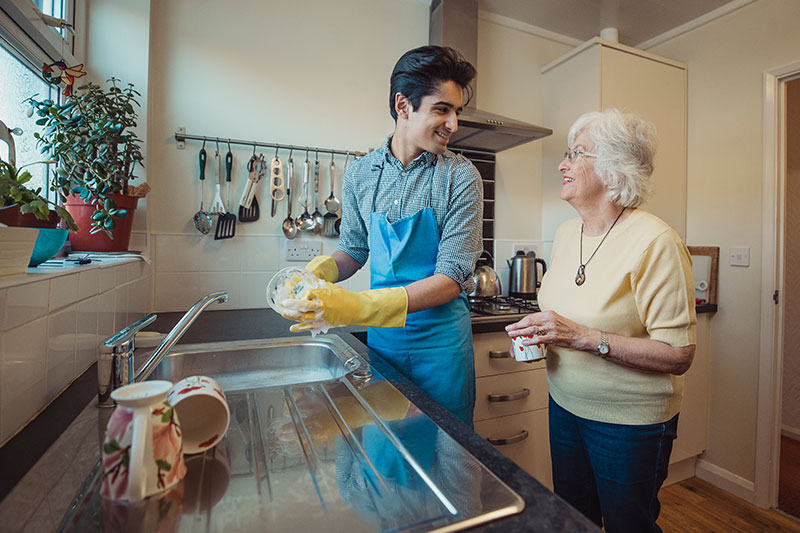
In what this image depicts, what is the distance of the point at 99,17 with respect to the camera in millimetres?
1556

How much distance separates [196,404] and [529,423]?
4.61 ft

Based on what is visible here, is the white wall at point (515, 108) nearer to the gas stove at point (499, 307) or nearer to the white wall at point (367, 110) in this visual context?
the white wall at point (367, 110)

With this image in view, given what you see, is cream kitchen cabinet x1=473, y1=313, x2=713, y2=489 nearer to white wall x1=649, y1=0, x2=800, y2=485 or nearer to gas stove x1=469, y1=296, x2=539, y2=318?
gas stove x1=469, y1=296, x2=539, y2=318

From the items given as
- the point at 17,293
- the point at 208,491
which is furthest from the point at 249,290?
the point at 208,491

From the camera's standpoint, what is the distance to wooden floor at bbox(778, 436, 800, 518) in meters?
1.95

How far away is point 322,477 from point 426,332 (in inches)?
23.7

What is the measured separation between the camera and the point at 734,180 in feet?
6.98

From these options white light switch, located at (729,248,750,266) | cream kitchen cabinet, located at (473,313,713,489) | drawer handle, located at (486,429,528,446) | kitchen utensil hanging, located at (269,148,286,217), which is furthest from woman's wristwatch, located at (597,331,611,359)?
white light switch, located at (729,248,750,266)

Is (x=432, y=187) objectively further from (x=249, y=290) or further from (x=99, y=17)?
(x=99, y=17)

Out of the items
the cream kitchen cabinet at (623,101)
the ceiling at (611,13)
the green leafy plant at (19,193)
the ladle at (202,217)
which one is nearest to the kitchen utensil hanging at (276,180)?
the ladle at (202,217)

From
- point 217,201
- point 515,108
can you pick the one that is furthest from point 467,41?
point 217,201

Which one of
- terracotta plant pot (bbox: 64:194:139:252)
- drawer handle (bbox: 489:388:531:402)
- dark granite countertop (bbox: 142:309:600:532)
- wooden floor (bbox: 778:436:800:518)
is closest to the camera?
dark granite countertop (bbox: 142:309:600:532)

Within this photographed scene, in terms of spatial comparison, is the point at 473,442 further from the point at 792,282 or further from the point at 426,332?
the point at 792,282

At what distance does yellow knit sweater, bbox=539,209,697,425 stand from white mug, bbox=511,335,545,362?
0.12 meters
